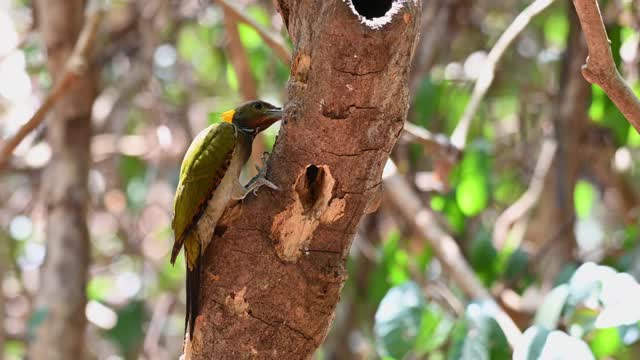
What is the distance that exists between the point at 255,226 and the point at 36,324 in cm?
211

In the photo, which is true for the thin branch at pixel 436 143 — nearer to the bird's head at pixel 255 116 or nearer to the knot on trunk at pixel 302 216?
the bird's head at pixel 255 116

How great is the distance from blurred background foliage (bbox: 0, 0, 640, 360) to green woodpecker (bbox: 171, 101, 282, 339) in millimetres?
804

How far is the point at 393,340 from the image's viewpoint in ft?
10.5

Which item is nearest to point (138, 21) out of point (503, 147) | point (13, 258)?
point (13, 258)

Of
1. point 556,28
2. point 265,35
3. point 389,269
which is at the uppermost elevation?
point 265,35

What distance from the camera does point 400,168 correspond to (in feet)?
16.4

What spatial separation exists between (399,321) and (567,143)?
174 cm

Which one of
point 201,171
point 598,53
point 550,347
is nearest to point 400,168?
point 201,171

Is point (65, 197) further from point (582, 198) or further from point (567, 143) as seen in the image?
point (582, 198)

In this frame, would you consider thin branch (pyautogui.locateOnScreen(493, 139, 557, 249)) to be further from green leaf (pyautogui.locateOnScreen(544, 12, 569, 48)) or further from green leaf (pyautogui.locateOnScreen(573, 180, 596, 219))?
green leaf (pyautogui.locateOnScreen(544, 12, 569, 48))

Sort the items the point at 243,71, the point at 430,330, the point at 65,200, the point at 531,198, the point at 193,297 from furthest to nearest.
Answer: the point at 531,198
the point at 65,200
the point at 243,71
the point at 430,330
the point at 193,297

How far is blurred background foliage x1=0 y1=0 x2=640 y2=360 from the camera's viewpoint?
404 cm

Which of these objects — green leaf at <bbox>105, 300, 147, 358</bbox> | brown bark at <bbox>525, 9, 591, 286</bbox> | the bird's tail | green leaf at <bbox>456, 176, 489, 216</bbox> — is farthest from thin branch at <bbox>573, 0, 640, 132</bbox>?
green leaf at <bbox>105, 300, 147, 358</bbox>

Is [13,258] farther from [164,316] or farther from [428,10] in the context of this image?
[428,10]
